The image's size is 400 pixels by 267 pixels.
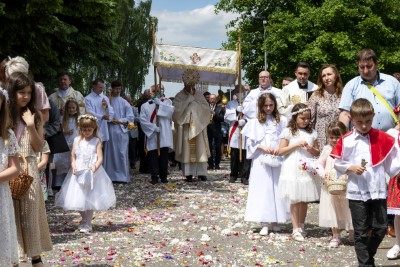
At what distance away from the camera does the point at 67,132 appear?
13.4 m

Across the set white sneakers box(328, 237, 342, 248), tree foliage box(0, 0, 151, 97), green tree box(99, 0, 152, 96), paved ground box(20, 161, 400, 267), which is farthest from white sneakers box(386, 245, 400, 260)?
green tree box(99, 0, 152, 96)

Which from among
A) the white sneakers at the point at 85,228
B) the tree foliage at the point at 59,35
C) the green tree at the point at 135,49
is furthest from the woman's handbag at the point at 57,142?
the green tree at the point at 135,49

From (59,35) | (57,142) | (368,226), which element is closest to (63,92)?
(59,35)

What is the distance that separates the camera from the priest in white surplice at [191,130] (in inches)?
633

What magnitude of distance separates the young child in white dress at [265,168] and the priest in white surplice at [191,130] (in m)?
6.64

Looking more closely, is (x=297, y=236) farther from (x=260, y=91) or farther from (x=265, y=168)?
(x=260, y=91)

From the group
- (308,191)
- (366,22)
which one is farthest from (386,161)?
(366,22)

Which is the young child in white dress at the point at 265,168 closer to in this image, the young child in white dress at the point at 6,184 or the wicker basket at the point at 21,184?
the wicker basket at the point at 21,184

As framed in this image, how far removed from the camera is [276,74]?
136 feet

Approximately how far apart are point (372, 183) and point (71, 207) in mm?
4042

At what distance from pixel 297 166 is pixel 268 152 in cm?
54

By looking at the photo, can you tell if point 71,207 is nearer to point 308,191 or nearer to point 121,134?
point 308,191

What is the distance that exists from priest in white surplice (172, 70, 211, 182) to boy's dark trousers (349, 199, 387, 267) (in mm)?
9353

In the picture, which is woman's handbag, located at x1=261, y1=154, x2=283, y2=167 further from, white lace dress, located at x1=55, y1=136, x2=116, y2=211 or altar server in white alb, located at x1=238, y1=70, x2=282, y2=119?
altar server in white alb, located at x1=238, y1=70, x2=282, y2=119
